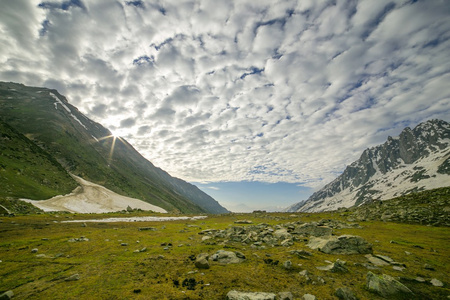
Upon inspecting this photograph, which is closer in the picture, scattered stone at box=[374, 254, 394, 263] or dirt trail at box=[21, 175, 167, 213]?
scattered stone at box=[374, 254, 394, 263]

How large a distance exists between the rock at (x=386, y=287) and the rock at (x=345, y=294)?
1697mm

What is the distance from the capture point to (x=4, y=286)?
11.2 metres

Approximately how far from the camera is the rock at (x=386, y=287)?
10.9m

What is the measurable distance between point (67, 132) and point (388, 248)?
780 feet

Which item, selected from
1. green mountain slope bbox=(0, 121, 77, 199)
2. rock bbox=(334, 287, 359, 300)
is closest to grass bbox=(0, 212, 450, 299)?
rock bbox=(334, 287, 359, 300)

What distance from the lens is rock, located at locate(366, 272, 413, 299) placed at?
10914 mm

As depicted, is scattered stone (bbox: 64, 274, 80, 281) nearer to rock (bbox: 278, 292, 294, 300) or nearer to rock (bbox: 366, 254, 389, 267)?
rock (bbox: 278, 292, 294, 300)

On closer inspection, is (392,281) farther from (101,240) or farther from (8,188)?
(8,188)

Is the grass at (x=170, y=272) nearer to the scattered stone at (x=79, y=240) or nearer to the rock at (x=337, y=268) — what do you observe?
the rock at (x=337, y=268)

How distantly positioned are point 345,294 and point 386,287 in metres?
3.05

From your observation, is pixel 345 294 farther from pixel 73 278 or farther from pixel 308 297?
pixel 73 278

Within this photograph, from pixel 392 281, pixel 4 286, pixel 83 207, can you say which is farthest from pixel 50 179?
pixel 392 281

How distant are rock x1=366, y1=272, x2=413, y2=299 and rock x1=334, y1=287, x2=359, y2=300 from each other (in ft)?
5.57

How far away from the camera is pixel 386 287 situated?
1126 centimetres
